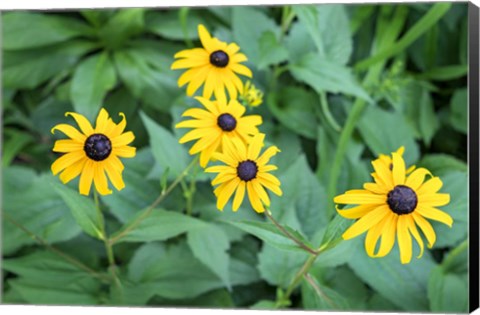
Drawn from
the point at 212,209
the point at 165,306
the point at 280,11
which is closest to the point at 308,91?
the point at 280,11

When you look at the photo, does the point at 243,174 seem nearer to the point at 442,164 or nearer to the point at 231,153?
the point at 231,153

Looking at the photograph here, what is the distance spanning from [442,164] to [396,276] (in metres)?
0.17

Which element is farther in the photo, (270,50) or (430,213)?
(270,50)

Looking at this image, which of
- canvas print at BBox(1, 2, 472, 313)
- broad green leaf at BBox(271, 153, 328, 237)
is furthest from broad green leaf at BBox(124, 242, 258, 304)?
→ broad green leaf at BBox(271, 153, 328, 237)

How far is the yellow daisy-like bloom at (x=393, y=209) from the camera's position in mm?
564

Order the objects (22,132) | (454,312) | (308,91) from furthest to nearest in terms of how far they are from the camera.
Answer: (22,132)
(308,91)
(454,312)

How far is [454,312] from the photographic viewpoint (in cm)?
78

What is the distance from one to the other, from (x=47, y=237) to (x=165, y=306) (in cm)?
19

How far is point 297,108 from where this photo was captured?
0.97 m

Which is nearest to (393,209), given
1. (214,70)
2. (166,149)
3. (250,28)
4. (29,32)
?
(214,70)

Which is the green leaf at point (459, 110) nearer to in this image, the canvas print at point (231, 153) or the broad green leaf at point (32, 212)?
the canvas print at point (231, 153)

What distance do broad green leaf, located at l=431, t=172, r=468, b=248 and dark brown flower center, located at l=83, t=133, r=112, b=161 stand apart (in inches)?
16.5

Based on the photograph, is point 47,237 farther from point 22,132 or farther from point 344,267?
point 344,267

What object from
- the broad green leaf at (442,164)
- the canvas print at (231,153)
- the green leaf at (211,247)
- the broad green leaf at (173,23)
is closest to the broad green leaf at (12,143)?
the canvas print at (231,153)
